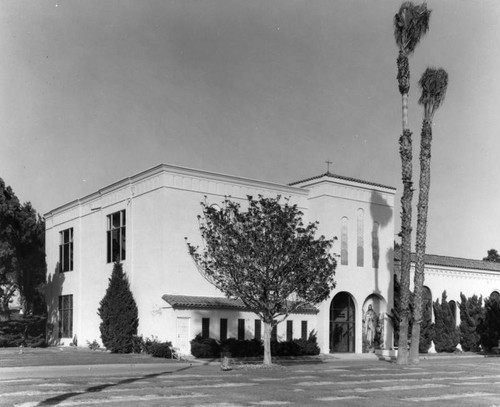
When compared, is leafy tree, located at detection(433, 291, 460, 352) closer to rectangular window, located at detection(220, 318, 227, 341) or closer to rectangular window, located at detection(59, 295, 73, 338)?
rectangular window, located at detection(220, 318, 227, 341)

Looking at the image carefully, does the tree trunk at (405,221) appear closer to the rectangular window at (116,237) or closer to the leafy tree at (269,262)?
the leafy tree at (269,262)

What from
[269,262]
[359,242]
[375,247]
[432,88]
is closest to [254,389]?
[269,262]

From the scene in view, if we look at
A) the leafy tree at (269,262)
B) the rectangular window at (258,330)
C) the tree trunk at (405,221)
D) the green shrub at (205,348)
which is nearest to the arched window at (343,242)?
the tree trunk at (405,221)

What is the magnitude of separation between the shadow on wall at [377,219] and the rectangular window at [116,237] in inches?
577

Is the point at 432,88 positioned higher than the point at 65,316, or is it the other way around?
the point at 432,88

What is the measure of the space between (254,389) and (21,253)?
31.1 m

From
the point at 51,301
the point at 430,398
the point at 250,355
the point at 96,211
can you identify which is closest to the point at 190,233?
the point at 250,355

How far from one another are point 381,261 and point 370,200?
3751 mm

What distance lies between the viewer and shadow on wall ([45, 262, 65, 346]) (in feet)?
149

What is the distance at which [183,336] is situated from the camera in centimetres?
3253

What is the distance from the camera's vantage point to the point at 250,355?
32.9m

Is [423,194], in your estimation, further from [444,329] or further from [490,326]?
[490,326]

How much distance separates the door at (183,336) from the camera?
32.4 metres

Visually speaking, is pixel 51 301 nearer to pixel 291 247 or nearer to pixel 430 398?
pixel 291 247
